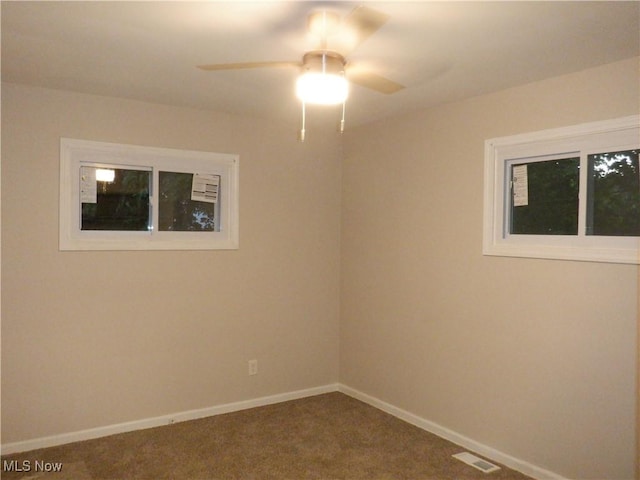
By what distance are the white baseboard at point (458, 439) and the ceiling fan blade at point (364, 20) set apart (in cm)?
259

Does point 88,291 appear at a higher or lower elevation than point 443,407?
higher

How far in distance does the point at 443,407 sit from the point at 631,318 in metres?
1.45

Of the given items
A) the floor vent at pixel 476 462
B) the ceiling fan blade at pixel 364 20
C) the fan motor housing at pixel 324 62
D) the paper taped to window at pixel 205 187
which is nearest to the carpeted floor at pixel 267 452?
the floor vent at pixel 476 462

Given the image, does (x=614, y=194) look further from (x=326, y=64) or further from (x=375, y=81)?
(x=326, y=64)

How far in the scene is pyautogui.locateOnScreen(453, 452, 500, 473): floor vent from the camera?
2.98 meters

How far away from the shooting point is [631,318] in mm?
2514

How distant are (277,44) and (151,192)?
171 centimetres

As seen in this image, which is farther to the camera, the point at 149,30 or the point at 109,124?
the point at 109,124

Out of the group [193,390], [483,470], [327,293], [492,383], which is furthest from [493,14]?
[193,390]

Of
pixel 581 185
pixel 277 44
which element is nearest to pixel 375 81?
pixel 277 44

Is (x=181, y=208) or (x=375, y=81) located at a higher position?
(x=375, y=81)

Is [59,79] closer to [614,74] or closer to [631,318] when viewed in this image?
[614,74]

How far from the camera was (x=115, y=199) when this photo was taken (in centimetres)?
351

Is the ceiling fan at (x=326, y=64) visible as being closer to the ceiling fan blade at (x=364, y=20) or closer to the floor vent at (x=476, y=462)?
the ceiling fan blade at (x=364, y=20)
